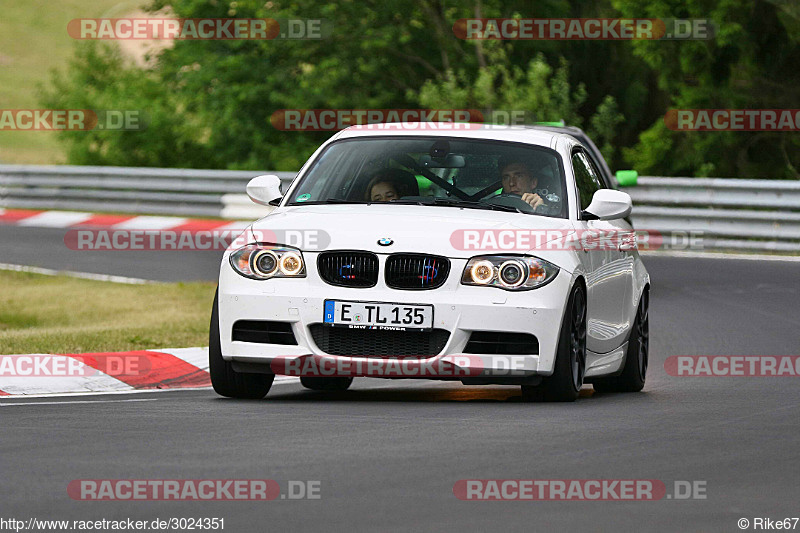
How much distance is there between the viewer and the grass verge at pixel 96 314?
12.4 m

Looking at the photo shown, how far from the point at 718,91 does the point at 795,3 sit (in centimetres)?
236

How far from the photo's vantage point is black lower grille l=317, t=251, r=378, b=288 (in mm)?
8836

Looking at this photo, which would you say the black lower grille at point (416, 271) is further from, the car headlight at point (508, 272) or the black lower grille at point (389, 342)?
the black lower grille at point (389, 342)

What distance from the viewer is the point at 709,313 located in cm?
1561

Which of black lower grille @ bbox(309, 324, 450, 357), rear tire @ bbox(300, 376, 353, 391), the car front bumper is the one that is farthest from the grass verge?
black lower grille @ bbox(309, 324, 450, 357)

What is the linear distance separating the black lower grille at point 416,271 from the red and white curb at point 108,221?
15.9m

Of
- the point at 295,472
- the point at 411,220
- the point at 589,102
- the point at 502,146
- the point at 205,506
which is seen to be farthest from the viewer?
the point at 589,102

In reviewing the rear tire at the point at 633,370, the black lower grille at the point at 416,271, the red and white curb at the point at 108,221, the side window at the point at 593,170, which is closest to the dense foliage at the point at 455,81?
the red and white curb at the point at 108,221

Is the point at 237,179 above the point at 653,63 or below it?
below

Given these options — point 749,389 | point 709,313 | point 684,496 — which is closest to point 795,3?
point 709,313

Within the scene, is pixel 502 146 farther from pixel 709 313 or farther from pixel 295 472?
pixel 709 313

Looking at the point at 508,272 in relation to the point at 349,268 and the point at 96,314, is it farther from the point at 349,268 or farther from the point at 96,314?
the point at 96,314

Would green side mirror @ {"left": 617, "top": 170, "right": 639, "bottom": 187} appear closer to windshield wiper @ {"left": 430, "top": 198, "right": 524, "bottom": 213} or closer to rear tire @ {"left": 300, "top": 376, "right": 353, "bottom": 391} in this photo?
rear tire @ {"left": 300, "top": 376, "right": 353, "bottom": 391}

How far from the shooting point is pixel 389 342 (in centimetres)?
881
